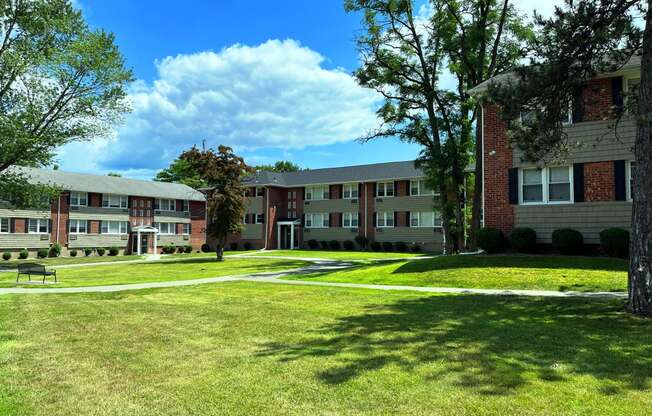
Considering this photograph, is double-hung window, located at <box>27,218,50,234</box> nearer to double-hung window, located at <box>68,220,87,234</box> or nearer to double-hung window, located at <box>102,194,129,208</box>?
double-hung window, located at <box>68,220,87,234</box>

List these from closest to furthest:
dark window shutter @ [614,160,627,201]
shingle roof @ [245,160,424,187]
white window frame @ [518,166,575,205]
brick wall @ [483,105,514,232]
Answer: dark window shutter @ [614,160,627,201], white window frame @ [518,166,575,205], brick wall @ [483,105,514,232], shingle roof @ [245,160,424,187]

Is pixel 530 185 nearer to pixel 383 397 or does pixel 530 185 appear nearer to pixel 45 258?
pixel 383 397

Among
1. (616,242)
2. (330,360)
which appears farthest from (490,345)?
(616,242)

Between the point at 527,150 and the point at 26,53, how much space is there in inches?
1179

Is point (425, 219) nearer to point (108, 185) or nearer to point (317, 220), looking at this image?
point (317, 220)

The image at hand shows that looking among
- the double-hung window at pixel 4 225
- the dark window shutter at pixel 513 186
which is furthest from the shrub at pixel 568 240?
the double-hung window at pixel 4 225

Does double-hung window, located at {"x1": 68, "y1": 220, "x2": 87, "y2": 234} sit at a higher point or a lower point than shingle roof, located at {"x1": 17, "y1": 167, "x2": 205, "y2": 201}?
lower

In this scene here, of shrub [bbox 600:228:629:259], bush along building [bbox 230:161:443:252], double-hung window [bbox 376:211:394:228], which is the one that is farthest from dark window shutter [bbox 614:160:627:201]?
double-hung window [bbox 376:211:394:228]

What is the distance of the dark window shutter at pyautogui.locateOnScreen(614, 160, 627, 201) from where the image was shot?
58.7 feet

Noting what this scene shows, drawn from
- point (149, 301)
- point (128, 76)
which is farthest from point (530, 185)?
point (128, 76)

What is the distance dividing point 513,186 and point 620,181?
3824 mm

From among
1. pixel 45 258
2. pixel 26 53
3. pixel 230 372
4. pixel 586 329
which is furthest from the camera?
pixel 45 258

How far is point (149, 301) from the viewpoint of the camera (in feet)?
41.8

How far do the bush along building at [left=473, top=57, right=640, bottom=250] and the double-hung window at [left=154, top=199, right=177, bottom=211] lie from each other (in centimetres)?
4017
